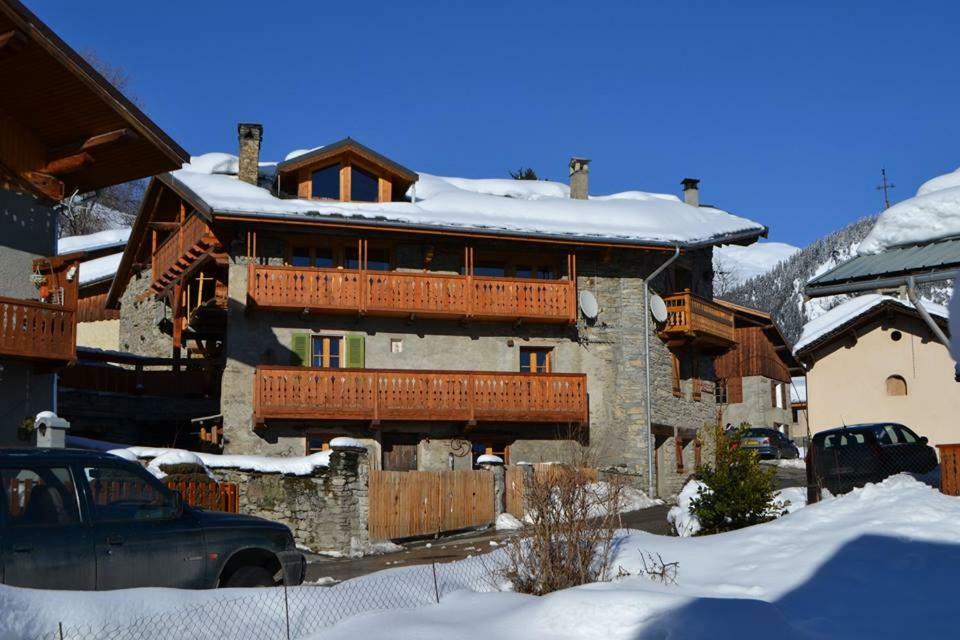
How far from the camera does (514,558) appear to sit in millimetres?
12492

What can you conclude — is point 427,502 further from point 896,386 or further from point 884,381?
point 896,386

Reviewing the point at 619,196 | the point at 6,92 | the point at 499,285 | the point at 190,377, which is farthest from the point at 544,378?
the point at 6,92

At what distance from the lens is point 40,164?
71.1ft

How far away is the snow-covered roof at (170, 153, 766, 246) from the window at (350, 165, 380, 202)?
848mm

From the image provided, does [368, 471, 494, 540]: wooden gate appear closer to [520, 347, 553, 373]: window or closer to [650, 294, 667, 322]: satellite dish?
[520, 347, 553, 373]: window

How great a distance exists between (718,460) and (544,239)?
13.9 meters

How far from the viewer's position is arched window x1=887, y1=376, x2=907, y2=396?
→ 31172 mm

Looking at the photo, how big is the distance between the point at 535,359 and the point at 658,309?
3.82 m

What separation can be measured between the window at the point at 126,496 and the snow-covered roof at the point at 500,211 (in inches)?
697

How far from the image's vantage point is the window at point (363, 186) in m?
31.6

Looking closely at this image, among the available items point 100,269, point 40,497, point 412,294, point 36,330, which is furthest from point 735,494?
point 100,269

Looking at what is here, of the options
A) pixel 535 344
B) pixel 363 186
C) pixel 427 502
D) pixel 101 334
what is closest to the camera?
pixel 427 502

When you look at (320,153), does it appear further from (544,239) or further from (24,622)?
(24,622)

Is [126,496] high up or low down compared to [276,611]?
up
